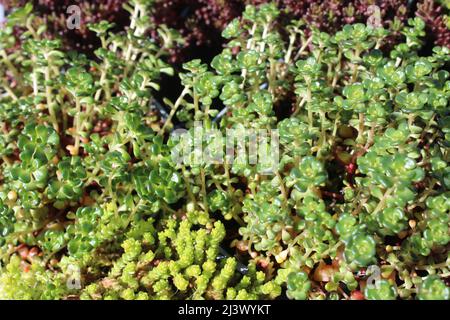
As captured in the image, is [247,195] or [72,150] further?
[72,150]

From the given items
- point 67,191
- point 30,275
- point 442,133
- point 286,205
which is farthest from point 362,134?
point 30,275

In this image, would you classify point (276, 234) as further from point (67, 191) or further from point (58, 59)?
point (58, 59)

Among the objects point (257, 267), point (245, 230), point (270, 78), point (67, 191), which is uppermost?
point (270, 78)

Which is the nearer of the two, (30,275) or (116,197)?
(30,275)

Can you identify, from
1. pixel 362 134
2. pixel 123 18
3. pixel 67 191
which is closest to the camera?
pixel 67 191

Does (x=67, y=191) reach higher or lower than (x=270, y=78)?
lower

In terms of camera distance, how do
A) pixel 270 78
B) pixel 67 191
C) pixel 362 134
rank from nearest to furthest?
pixel 67 191, pixel 362 134, pixel 270 78

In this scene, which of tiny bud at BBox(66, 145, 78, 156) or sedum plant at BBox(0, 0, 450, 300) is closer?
sedum plant at BBox(0, 0, 450, 300)

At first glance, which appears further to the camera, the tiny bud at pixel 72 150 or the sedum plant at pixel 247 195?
the tiny bud at pixel 72 150
